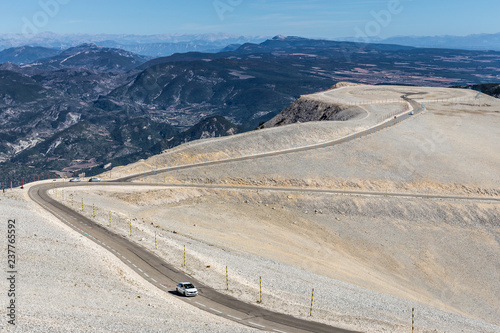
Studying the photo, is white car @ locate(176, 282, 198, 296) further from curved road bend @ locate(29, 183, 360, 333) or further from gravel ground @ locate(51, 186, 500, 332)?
gravel ground @ locate(51, 186, 500, 332)

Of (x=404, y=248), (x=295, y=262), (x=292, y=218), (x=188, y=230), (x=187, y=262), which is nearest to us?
(x=187, y=262)

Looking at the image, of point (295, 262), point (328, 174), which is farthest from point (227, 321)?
point (328, 174)

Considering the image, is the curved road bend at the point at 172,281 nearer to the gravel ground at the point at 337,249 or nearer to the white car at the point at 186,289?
the white car at the point at 186,289

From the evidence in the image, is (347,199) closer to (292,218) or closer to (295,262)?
(292,218)

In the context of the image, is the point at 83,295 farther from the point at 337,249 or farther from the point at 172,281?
the point at 337,249

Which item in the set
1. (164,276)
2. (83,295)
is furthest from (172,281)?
(83,295)

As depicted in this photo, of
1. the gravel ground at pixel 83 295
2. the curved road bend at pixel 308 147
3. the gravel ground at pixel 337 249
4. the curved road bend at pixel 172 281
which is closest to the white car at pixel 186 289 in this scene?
the curved road bend at pixel 172 281

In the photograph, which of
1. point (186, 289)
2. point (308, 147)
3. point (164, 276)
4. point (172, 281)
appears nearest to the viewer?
point (186, 289)
